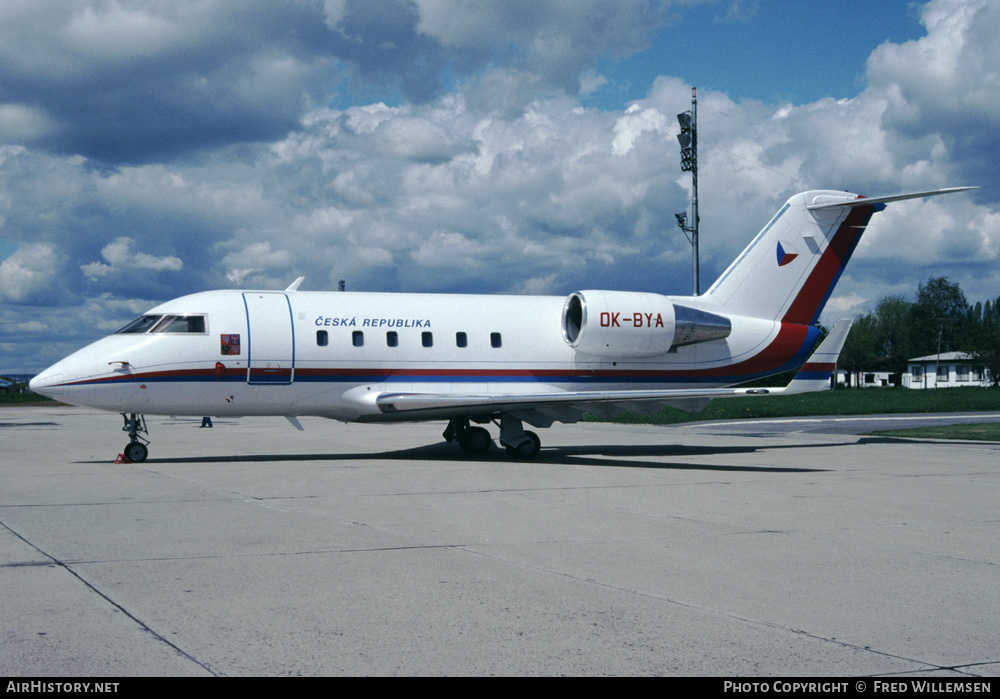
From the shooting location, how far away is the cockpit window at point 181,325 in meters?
18.2

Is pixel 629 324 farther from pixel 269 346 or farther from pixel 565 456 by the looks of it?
pixel 269 346

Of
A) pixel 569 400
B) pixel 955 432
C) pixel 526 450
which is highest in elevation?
pixel 569 400

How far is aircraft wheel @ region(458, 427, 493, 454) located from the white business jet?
0.12 feet

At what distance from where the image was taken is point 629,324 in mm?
20906

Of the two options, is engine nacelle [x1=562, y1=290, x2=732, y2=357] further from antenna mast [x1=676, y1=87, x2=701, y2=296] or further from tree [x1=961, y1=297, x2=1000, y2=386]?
tree [x1=961, y1=297, x2=1000, y2=386]

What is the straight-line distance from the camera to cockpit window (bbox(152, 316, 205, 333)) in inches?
717

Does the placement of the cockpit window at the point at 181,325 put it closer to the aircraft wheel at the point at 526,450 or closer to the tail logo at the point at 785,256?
the aircraft wheel at the point at 526,450

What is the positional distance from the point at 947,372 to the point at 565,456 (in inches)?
4689

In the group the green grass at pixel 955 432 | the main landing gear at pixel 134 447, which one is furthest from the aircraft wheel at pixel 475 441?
the green grass at pixel 955 432

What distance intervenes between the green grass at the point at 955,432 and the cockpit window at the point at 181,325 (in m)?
19.3

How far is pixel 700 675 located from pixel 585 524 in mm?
5494

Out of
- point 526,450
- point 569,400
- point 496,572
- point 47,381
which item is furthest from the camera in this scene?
point 526,450

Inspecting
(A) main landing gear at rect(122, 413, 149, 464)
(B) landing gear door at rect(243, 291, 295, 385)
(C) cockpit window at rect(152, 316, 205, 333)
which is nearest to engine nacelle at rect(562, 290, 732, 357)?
(B) landing gear door at rect(243, 291, 295, 385)

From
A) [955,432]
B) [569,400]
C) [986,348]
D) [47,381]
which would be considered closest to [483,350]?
[569,400]
